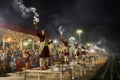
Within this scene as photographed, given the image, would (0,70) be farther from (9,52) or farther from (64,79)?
(64,79)

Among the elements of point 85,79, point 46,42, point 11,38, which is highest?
point 11,38

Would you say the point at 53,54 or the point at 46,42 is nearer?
the point at 46,42

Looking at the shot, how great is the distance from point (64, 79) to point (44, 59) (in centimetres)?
261

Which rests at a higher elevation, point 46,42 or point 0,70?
point 46,42

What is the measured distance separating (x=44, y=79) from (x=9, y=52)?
24.9ft

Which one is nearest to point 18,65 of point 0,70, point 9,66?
point 9,66

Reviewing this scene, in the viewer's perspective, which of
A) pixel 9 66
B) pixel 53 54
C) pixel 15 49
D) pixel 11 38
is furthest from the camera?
pixel 53 54

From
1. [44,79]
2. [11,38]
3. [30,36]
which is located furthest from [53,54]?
[44,79]

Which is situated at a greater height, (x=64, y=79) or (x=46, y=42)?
(x=46, y=42)

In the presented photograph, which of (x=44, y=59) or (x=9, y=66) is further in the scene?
(x=9, y=66)

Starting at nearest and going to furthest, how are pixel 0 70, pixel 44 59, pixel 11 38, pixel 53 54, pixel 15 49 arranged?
pixel 44 59 → pixel 0 70 → pixel 15 49 → pixel 11 38 → pixel 53 54

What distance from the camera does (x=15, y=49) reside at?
20625 millimetres

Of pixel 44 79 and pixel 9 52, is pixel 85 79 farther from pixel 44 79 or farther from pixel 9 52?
pixel 9 52

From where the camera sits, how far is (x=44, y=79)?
1341cm
